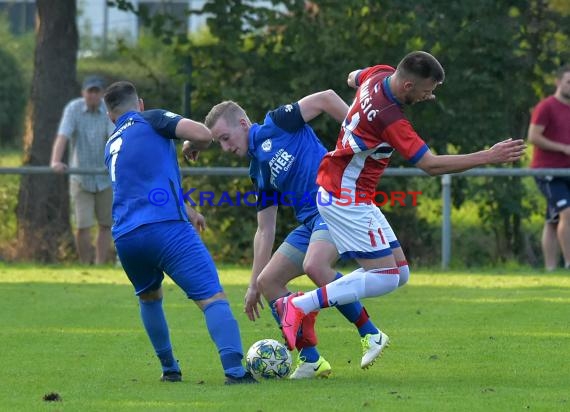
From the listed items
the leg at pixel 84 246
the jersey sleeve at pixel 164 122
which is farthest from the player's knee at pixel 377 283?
the leg at pixel 84 246

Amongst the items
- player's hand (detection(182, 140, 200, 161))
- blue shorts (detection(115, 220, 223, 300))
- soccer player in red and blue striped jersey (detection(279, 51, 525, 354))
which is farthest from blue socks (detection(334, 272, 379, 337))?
player's hand (detection(182, 140, 200, 161))

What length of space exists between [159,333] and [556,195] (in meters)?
8.25

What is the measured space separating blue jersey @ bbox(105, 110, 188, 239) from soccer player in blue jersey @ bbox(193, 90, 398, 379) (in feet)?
1.70

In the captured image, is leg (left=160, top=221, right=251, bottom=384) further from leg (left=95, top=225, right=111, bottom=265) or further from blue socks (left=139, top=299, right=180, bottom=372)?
leg (left=95, top=225, right=111, bottom=265)

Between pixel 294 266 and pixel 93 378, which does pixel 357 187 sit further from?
pixel 93 378

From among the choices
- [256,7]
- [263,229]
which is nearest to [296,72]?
[256,7]

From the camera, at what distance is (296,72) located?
707 inches

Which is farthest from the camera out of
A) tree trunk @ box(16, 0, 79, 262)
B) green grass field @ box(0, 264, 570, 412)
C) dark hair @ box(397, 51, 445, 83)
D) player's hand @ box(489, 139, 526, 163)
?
tree trunk @ box(16, 0, 79, 262)

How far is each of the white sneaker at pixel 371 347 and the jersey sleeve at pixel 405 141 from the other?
3.82ft

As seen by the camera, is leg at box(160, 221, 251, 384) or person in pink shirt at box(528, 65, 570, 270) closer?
leg at box(160, 221, 251, 384)

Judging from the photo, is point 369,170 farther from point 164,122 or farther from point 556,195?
point 556,195

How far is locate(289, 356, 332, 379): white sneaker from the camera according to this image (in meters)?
8.12

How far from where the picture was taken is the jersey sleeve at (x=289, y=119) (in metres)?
8.26

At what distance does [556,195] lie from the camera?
15.2 meters
